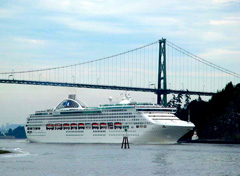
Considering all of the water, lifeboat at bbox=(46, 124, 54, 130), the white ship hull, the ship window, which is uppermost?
the ship window

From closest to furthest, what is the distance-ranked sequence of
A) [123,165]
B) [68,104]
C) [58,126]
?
[123,165]
[58,126]
[68,104]

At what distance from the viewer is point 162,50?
111m

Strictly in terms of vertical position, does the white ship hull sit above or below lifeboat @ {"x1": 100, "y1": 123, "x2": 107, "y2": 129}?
below

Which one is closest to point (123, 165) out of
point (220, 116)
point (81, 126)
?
point (81, 126)

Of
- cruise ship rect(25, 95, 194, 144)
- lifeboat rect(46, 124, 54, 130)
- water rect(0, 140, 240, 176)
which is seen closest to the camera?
water rect(0, 140, 240, 176)

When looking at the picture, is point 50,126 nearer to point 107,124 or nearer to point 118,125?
point 107,124

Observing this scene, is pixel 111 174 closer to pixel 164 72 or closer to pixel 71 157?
pixel 71 157

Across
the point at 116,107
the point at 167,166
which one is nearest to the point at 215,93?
the point at 116,107

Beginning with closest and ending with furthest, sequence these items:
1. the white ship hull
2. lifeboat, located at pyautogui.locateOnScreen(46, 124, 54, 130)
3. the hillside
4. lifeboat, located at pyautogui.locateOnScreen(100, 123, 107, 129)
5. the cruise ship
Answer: the white ship hull, the cruise ship, lifeboat, located at pyautogui.locateOnScreen(100, 123, 107, 129), lifeboat, located at pyautogui.locateOnScreen(46, 124, 54, 130), the hillside

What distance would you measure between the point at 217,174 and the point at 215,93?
68.8m

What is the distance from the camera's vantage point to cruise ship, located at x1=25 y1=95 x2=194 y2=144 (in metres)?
81.9

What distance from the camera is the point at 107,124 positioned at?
89375 millimetres

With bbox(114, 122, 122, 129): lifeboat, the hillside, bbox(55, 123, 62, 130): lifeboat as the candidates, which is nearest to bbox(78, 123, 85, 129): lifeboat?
bbox(55, 123, 62, 130): lifeboat

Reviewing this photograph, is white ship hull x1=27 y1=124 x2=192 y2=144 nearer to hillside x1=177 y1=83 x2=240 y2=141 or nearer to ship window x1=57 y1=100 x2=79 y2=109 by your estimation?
ship window x1=57 y1=100 x2=79 y2=109
